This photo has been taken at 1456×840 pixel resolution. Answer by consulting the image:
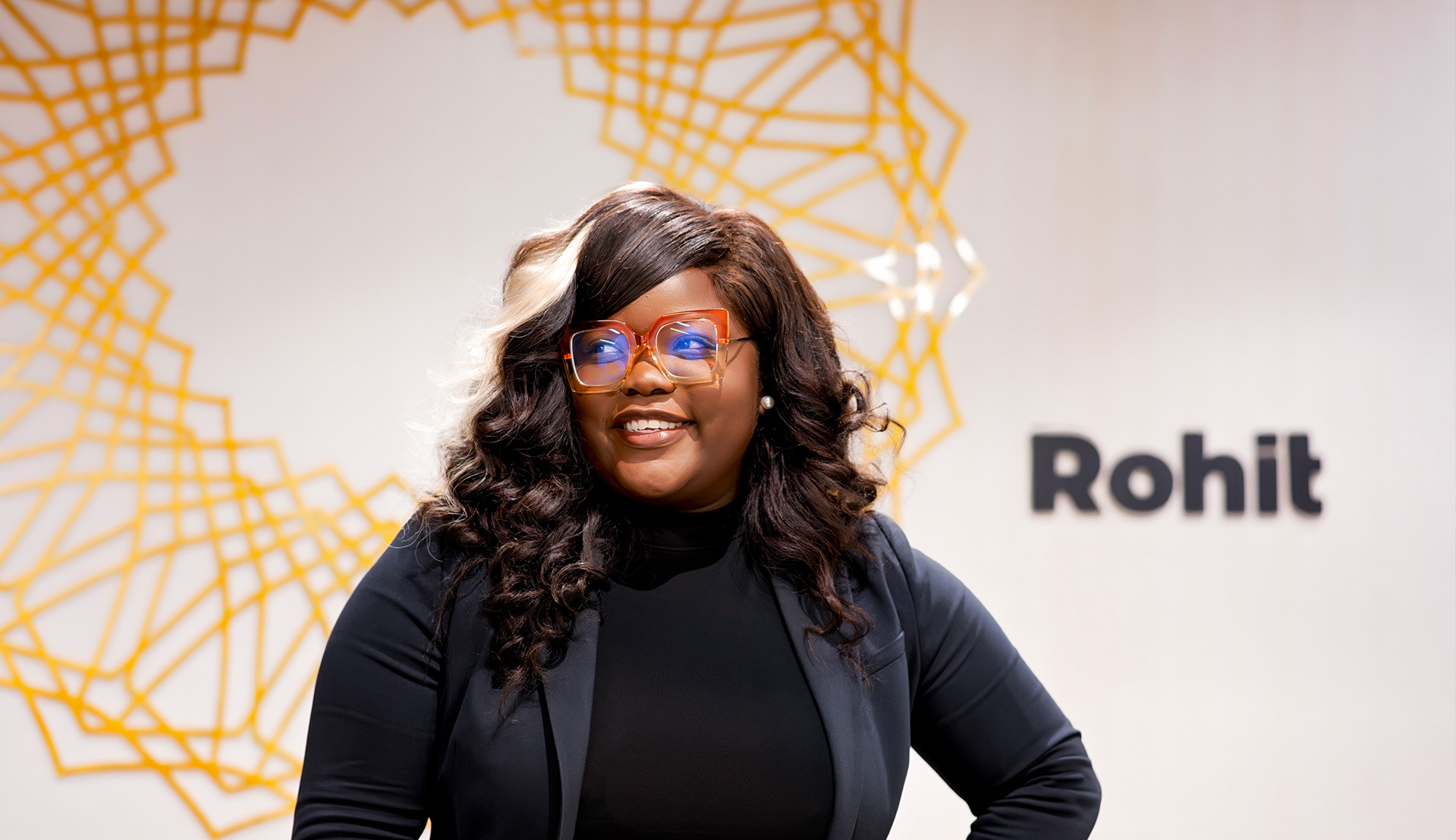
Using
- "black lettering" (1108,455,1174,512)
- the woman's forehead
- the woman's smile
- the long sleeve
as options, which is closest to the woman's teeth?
the woman's smile

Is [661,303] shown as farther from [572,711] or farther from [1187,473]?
[1187,473]

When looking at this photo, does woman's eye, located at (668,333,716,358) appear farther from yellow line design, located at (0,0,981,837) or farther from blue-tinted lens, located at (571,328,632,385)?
yellow line design, located at (0,0,981,837)

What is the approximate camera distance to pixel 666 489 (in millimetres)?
1263

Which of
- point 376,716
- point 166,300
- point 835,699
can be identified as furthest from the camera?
point 166,300

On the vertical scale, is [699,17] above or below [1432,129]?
above

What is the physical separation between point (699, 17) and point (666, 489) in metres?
1.70

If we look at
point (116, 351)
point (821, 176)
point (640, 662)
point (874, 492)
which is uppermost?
point (821, 176)

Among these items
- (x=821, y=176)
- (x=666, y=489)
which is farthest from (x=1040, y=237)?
(x=666, y=489)

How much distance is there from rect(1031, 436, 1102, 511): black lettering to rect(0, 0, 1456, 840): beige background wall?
0.04 metres

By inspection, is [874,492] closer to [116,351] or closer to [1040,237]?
[1040,237]

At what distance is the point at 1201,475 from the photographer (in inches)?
→ 102

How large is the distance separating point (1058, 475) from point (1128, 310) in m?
0.42

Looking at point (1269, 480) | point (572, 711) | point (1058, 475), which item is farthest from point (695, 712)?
point (1269, 480)

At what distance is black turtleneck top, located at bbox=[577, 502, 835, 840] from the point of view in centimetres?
122
